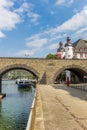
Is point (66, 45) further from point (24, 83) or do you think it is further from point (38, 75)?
point (38, 75)

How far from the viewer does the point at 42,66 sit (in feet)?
231

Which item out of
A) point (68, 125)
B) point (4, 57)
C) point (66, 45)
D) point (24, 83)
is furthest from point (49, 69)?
point (68, 125)

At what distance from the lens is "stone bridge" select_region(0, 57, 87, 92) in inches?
2618

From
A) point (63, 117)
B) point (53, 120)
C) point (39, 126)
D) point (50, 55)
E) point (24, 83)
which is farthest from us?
point (50, 55)

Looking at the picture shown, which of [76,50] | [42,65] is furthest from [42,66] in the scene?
[76,50]

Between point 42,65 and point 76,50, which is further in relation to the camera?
point 76,50

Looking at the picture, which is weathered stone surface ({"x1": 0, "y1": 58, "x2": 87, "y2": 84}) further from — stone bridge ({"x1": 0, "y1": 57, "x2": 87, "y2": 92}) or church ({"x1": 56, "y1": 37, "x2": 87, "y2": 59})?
church ({"x1": 56, "y1": 37, "x2": 87, "y2": 59})

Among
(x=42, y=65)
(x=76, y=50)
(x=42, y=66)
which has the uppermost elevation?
(x=76, y=50)

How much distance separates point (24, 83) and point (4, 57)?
1719 inches

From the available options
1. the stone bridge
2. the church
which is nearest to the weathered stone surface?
the stone bridge

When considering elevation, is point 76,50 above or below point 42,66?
above

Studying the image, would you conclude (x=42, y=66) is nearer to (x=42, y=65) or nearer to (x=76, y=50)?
(x=42, y=65)

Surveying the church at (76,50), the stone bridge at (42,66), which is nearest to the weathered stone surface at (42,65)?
the stone bridge at (42,66)

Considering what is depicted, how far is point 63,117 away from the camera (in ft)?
47.0
